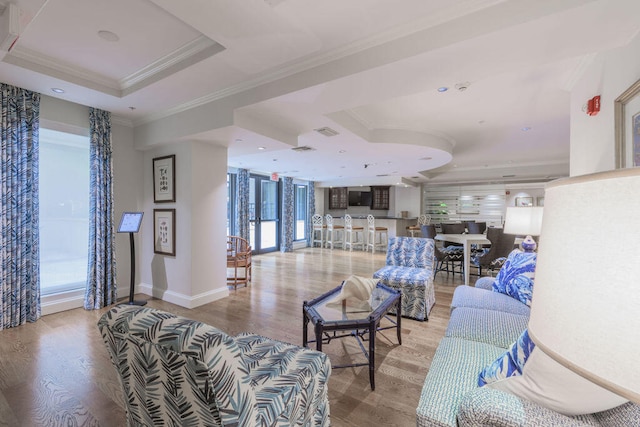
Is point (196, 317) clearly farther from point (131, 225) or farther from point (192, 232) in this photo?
point (131, 225)

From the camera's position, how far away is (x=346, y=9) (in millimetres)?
1922

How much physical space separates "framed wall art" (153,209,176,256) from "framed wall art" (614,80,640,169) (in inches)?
183

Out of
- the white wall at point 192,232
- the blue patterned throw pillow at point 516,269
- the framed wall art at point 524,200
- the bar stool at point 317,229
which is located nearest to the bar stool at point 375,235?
the bar stool at point 317,229

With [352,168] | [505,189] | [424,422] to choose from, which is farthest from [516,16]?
[505,189]

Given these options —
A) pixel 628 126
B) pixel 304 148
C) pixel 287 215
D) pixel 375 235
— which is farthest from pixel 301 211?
pixel 628 126

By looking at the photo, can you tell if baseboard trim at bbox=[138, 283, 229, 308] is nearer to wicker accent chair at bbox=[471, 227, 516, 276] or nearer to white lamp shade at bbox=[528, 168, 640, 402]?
white lamp shade at bbox=[528, 168, 640, 402]

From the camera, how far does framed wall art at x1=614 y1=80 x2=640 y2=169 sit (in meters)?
1.64

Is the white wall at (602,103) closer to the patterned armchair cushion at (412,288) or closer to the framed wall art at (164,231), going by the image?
the patterned armchair cushion at (412,288)

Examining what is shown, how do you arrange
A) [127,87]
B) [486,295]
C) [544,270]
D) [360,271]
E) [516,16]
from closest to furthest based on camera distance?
[544,270], [516,16], [486,295], [127,87], [360,271]

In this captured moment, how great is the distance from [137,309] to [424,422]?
1.29 meters

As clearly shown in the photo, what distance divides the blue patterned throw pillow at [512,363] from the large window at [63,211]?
4.90m

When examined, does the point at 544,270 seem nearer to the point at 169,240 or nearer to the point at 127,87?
the point at 127,87

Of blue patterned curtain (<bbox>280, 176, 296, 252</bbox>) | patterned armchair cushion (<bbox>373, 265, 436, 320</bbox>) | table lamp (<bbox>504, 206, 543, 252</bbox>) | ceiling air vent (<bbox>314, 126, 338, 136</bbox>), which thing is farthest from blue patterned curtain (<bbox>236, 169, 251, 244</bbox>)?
table lamp (<bbox>504, 206, 543, 252</bbox>)

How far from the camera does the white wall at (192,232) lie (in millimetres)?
3967
